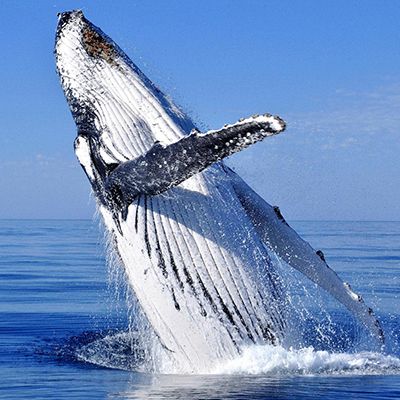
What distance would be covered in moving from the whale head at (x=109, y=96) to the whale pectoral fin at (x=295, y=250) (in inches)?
44.4

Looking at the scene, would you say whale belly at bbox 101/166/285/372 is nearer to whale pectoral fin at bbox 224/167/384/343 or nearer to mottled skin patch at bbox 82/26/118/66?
whale pectoral fin at bbox 224/167/384/343

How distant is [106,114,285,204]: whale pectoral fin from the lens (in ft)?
26.2

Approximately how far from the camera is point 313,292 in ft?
66.5

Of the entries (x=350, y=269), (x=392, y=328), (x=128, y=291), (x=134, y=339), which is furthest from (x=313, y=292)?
(x=128, y=291)

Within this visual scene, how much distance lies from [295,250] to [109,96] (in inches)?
118

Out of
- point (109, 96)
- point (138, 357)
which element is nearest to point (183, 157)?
point (109, 96)

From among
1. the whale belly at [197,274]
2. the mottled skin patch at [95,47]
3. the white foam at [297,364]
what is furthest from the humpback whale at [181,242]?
the mottled skin patch at [95,47]

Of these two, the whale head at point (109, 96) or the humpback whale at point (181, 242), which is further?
the whale head at point (109, 96)

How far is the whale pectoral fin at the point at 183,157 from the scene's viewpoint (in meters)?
7.99

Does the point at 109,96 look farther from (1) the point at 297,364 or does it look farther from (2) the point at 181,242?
(1) the point at 297,364

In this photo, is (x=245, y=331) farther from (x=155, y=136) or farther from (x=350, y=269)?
(x=350, y=269)

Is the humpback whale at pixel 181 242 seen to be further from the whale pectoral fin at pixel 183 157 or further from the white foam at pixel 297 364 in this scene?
the white foam at pixel 297 364

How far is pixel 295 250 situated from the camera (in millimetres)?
10648

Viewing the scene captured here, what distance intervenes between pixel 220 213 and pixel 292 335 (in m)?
1.75
